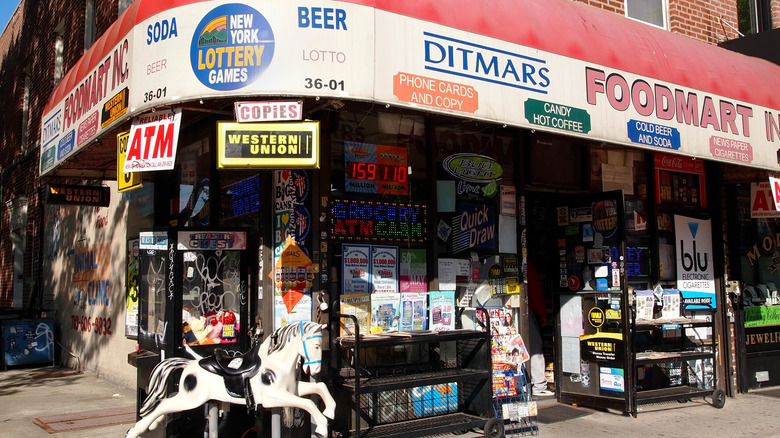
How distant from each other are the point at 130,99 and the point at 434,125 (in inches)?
131

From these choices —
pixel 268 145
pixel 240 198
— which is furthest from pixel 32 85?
pixel 268 145

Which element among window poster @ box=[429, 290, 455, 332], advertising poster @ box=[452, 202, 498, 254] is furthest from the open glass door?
window poster @ box=[429, 290, 455, 332]

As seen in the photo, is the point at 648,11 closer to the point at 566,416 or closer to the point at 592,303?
the point at 592,303

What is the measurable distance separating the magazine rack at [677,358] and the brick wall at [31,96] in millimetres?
10114

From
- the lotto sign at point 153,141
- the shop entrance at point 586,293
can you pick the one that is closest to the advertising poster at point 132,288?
the lotto sign at point 153,141

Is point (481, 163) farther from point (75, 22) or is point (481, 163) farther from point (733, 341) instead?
point (75, 22)

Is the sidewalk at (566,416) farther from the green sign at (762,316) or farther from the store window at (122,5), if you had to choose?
the store window at (122,5)

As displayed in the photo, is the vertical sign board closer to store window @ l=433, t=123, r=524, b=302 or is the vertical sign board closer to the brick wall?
store window @ l=433, t=123, r=524, b=302

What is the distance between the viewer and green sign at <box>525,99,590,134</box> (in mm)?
6895

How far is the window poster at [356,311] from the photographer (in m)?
6.95

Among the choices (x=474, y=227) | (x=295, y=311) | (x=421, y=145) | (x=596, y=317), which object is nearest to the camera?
(x=295, y=311)

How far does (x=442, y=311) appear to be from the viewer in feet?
25.1

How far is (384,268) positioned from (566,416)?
2.95m

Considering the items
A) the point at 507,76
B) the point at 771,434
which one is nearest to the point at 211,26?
the point at 507,76
